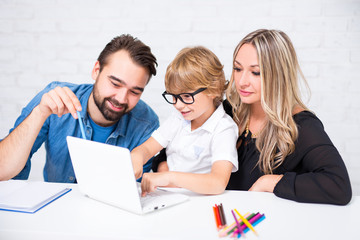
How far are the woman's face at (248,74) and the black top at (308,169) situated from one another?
186 millimetres

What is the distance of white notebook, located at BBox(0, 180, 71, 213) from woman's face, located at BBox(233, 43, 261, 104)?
72cm

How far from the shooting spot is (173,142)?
1.35 m

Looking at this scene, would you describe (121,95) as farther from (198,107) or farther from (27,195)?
(27,195)

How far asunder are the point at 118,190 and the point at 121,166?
3.4 inches

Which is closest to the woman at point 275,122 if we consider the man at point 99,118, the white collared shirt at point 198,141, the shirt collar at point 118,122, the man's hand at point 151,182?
the white collared shirt at point 198,141

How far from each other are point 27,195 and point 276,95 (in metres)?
0.92

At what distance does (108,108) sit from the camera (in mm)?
1396

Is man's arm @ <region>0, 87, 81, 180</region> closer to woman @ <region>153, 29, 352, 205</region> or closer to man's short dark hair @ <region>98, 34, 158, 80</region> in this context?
man's short dark hair @ <region>98, 34, 158, 80</region>

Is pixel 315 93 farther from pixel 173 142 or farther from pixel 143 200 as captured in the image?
pixel 143 200

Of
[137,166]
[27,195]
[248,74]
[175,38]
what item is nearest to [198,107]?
[248,74]

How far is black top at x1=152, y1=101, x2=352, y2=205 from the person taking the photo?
91cm

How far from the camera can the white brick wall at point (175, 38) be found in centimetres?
192

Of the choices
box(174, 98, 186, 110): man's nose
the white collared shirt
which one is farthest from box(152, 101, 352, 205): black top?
box(174, 98, 186, 110): man's nose

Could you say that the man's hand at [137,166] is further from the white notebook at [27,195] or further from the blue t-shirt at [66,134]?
the blue t-shirt at [66,134]
